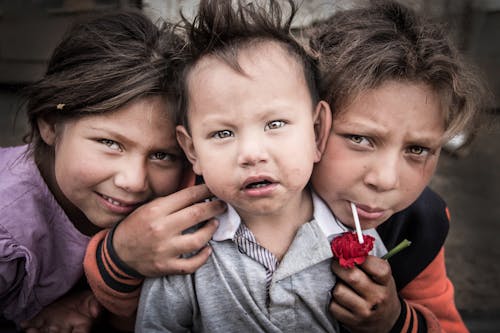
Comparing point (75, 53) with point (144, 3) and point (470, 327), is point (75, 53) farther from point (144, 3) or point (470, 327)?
point (144, 3)

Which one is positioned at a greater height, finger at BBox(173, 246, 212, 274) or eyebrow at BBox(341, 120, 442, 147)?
eyebrow at BBox(341, 120, 442, 147)

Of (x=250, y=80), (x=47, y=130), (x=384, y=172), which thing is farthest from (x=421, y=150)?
(x=47, y=130)

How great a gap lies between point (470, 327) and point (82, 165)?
159 centimetres

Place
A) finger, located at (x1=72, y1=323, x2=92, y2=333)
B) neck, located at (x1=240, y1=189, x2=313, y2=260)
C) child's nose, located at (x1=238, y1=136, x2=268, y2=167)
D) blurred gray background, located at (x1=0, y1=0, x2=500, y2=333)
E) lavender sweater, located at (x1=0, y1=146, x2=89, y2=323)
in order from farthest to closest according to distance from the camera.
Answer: blurred gray background, located at (x1=0, y1=0, x2=500, y2=333)
finger, located at (x1=72, y1=323, x2=92, y2=333)
lavender sweater, located at (x1=0, y1=146, x2=89, y2=323)
neck, located at (x1=240, y1=189, x2=313, y2=260)
child's nose, located at (x1=238, y1=136, x2=268, y2=167)

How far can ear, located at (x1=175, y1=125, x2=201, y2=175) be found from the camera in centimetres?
124

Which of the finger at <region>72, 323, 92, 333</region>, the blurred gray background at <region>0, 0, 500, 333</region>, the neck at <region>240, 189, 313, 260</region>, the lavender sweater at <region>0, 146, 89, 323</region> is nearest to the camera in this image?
the neck at <region>240, 189, 313, 260</region>

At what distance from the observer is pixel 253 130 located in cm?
113

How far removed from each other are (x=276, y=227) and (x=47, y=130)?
709 mm

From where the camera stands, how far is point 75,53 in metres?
1.42

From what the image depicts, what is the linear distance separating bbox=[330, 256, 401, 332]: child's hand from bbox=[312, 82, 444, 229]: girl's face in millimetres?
122

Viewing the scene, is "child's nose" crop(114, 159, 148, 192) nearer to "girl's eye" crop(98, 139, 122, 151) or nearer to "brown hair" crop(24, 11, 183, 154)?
"girl's eye" crop(98, 139, 122, 151)

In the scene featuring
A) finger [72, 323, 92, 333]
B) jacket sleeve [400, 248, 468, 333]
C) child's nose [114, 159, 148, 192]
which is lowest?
finger [72, 323, 92, 333]

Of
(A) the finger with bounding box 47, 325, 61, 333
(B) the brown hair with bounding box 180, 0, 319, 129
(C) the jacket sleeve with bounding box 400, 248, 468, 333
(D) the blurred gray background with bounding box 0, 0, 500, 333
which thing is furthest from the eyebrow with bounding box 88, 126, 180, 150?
(D) the blurred gray background with bounding box 0, 0, 500, 333

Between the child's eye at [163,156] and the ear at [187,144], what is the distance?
0.32 ft
